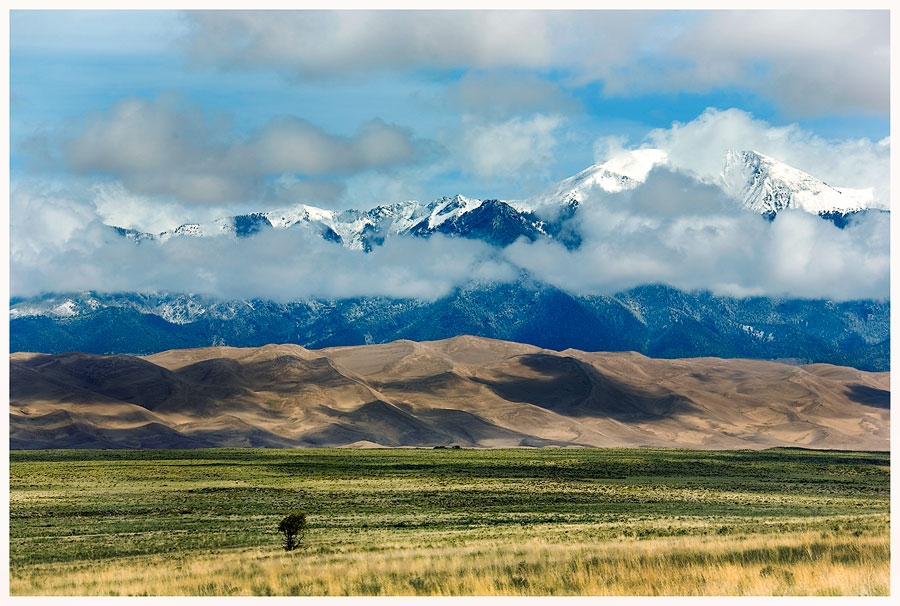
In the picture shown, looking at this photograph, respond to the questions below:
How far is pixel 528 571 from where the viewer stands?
120 feet

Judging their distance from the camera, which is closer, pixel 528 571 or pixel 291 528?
pixel 528 571

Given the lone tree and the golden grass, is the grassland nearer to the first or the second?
the golden grass

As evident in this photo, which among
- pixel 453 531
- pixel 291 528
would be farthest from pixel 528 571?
pixel 453 531

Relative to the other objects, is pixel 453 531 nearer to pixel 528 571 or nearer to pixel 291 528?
pixel 291 528

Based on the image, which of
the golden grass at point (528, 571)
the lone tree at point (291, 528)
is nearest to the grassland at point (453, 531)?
the golden grass at point (528, 571)

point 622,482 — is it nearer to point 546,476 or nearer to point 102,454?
point 546,476

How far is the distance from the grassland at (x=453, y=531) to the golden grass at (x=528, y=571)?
0.32 ft

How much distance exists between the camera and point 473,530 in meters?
58.0

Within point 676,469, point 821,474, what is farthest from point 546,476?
point 821,474

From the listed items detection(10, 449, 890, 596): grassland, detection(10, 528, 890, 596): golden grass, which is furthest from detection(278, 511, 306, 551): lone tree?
detection(10, 528, 890, 596): golden grass

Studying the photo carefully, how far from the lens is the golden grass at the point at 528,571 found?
3353cm

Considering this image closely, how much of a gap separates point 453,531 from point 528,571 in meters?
21.5

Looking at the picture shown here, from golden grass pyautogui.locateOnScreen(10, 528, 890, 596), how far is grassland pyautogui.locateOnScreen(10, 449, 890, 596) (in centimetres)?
10

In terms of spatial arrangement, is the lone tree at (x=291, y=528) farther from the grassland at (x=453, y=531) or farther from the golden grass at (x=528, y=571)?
the golden grass at (x=528, y=571)
